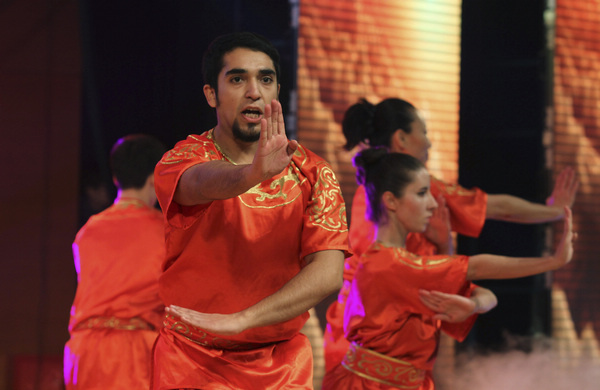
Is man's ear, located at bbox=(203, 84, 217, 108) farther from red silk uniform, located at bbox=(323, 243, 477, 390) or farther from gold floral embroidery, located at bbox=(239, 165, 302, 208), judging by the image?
red silk uniform, located at bbox=(323, 243, 477, 390)

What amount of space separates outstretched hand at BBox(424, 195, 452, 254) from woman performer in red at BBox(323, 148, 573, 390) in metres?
0.30

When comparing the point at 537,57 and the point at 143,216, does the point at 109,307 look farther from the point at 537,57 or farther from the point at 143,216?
the point at 537,57

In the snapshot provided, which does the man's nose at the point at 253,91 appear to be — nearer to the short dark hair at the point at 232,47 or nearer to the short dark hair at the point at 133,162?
the short dark hair at the point at 232,47

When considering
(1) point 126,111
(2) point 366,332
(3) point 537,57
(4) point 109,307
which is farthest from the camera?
(3) point 537,57

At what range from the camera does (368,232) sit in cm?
351

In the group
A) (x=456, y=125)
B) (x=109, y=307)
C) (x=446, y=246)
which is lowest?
(x=109, y=307)

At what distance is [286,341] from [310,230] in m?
0.35

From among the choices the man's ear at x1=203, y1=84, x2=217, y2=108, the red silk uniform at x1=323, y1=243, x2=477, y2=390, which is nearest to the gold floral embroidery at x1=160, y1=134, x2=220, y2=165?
the man's ear at x1=203, y1=84, x2=217, y2=108

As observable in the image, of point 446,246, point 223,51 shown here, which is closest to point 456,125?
point 446,246

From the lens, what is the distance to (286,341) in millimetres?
2244

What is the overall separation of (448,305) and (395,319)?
22cm

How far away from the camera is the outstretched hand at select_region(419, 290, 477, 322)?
113 inches

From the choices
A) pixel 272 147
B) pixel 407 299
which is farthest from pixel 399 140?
pixel 272 147

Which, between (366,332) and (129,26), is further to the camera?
(129,26)
